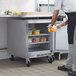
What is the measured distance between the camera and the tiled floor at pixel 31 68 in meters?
3.41

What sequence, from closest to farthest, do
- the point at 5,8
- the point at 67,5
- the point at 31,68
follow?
the point at 67,5, the point at 31,68, the point at 5,8

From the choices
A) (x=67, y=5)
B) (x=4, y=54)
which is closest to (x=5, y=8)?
(x=4, y=54)

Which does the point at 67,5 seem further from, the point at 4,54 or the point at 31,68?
the point at 4,54

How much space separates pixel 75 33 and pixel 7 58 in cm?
185

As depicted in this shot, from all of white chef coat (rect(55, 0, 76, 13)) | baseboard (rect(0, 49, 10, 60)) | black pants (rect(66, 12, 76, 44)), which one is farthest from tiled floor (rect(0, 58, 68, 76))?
white chef coat (rect(55, 0, 76, 13))

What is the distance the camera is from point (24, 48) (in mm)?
3855

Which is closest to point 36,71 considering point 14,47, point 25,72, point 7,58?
point 25,72

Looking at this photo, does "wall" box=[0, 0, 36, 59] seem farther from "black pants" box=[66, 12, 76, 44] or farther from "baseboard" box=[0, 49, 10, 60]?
"black pants" box=[66, 12, 76, 44]

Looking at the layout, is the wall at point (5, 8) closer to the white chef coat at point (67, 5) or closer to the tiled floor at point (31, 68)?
the tiled floor at point (31, 68)

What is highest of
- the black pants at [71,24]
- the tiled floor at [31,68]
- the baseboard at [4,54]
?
the black pants at [71,24]

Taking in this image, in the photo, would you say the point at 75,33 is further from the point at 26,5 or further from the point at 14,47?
the point at 26,5

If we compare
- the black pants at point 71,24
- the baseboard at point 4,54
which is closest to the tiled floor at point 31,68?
the baseboard at point 4,54

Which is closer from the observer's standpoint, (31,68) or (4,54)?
(31,68)

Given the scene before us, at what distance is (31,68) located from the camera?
372 cm
